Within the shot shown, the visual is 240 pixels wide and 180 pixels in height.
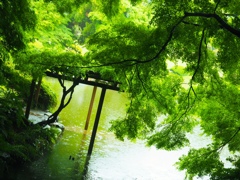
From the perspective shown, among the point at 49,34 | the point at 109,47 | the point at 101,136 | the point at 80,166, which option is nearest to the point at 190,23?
the point at 109,47

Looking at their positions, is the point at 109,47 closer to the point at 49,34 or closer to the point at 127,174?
the point at 127,174

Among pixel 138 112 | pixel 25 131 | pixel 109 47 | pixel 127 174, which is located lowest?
pixel 127 174

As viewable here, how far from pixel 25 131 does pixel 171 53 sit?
5.02 meters

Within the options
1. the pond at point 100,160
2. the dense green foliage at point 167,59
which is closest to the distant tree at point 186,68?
the dense green foliage at point 167,59

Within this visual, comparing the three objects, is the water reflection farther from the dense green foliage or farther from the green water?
the dense green foliage

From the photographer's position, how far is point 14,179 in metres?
6.61

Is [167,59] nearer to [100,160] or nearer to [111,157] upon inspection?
[100,160]

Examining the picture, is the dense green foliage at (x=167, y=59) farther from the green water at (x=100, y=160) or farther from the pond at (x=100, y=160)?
the pond at (x=100, y=160)

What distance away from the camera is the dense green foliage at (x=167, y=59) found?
4.07 metres

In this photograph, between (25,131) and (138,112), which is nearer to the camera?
(138,112)

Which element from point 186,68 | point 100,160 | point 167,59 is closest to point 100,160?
point 100,160

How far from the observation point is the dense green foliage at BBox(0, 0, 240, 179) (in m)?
4.07

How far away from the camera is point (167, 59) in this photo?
5.73 meters

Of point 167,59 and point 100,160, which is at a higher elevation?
point 167,59
